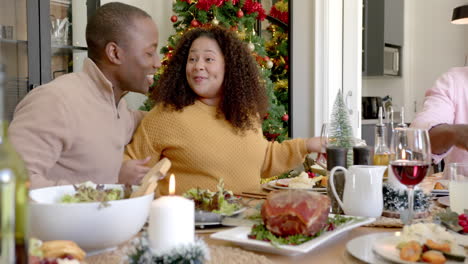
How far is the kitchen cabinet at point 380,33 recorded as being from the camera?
5.16 metres

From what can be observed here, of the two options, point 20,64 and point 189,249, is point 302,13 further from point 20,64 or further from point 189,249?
point 189,249

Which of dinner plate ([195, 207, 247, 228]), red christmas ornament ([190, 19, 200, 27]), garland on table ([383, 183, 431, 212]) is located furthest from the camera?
red christmas ornament ([190, 19, 200, 27])

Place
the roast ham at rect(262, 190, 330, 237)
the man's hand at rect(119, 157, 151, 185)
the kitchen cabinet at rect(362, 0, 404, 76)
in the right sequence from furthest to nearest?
the kitchen cabinet at rect(362, 0, 404, 76)
the man's hand at rect(119, 157, 151, 185)
the roast ham at rect(262, 190, 330, 237)

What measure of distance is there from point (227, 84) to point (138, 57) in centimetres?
44

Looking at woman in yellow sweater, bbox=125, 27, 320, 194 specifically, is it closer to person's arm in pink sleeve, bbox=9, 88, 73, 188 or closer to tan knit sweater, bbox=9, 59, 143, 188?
tan knit sweater, bbox=9, 59, 143, 188

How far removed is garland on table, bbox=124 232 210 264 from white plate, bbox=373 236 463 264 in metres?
0.30

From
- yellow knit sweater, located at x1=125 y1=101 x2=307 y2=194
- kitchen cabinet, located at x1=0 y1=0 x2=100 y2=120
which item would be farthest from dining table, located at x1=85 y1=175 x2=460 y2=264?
kitchen cabinet, located at x1=0 y1=0 x2=100 y2=120

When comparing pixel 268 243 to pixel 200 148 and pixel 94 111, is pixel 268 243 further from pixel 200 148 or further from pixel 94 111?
pixel 200 148

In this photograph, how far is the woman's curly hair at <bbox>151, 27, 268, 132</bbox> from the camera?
6.84 ft

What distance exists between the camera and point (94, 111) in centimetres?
163

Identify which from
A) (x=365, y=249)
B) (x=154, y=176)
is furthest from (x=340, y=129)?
(x=154, y=176)

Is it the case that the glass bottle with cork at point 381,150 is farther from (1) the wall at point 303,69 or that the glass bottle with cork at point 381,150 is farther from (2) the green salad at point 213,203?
(1) the wall at point 303,69

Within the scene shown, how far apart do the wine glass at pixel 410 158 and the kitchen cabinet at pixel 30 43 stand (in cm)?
238

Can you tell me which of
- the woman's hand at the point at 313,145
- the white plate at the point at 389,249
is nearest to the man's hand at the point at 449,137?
the woman's hand at the point at 313,145
